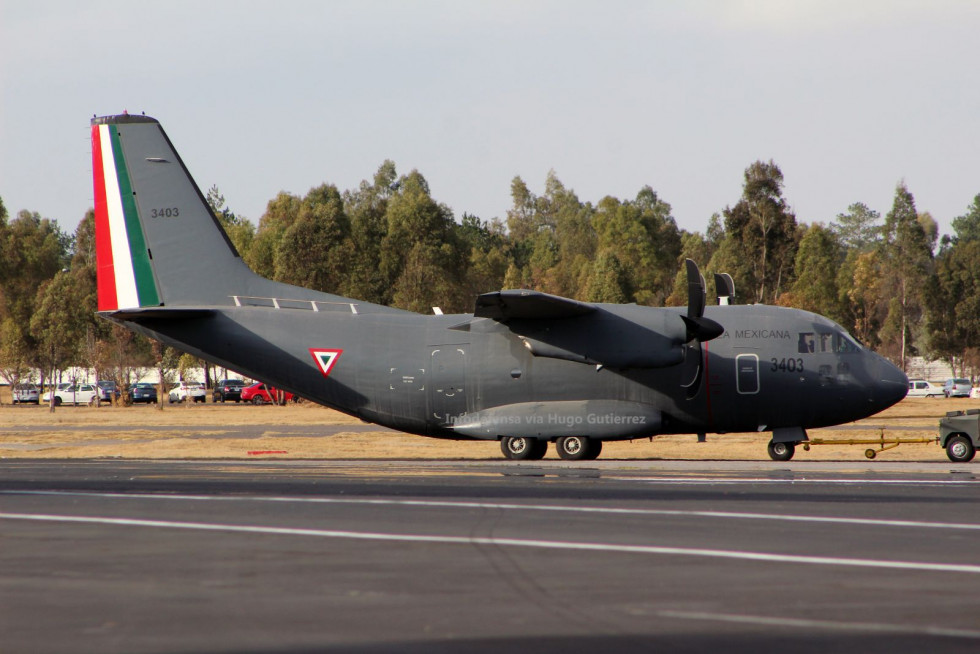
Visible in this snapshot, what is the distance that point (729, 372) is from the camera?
26.2 meters

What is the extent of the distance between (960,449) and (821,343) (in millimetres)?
4230

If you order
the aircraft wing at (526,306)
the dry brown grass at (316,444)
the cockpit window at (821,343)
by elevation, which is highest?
the aircraft wing at (526,306)

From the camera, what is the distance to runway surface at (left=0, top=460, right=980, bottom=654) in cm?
Answer: 765

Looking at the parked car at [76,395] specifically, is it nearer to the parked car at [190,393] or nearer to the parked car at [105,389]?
the parked car at [105,389]

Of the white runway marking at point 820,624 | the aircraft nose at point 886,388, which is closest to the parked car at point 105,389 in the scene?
the aircraft nose at point 886,388

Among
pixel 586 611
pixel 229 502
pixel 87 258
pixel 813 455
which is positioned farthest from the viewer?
pixel 87 258

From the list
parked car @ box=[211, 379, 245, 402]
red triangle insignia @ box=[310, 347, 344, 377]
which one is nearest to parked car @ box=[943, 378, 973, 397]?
parked car @ box=[211, 379, 245, 402]

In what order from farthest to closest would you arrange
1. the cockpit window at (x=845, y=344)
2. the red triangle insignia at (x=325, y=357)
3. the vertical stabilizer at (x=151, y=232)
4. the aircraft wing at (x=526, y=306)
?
the vertical stabilizer at (x=151, y=232), the red triangle insignia at (x=325, y=357), the cockpit window at (x=845, y=344), the aircraft wing at (x=526, y=306)

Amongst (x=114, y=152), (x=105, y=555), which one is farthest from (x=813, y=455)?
(x=105, y=555)

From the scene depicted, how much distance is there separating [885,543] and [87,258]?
348ft

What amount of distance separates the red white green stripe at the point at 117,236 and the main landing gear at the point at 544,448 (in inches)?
418

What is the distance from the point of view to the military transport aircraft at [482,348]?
26016 millimetres

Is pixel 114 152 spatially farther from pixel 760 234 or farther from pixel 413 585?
pixel 760 234

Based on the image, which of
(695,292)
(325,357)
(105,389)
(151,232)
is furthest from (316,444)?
(105,389)
